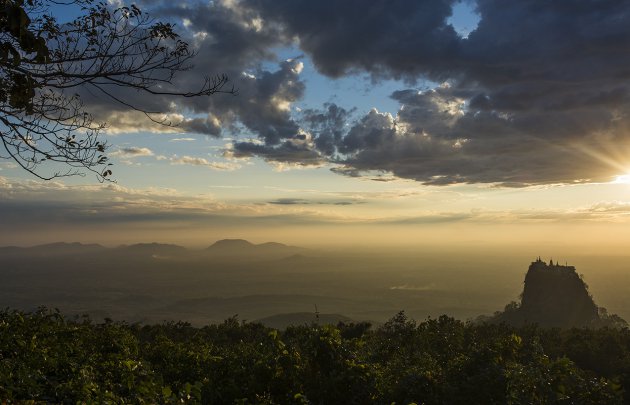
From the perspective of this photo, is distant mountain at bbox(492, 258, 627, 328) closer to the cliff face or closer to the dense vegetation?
the cliff face

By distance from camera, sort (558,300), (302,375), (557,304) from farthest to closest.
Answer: (558,300) → (557,304) → (302,375)

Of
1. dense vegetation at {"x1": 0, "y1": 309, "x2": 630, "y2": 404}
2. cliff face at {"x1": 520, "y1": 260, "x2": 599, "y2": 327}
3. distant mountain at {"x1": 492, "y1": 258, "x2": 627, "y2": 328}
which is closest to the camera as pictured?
dense vegetation at {"x1": 0, "y1": 309, "x2": 630, "y2": 404}

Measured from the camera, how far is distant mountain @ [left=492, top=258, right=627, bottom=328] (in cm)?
10294

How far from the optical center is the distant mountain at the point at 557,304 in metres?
103

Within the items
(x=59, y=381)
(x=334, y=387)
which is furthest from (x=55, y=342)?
(x=334, y=387)

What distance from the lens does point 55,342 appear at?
46.7ft

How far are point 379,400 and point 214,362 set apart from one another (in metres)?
4.93

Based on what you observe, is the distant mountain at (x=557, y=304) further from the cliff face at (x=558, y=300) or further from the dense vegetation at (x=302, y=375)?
the dense vegetation at (x=302, y=375)

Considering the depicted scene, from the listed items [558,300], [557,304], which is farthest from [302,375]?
[558,300]

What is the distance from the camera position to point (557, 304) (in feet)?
349

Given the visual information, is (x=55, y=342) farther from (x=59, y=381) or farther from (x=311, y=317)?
(x=311, y=317)

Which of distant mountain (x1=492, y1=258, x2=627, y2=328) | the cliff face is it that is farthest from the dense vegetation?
the cliff face

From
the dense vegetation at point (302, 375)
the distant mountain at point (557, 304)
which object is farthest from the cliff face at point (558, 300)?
the dense vegetation at point (302, 375)

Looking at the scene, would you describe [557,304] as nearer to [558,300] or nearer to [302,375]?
[558,300]
